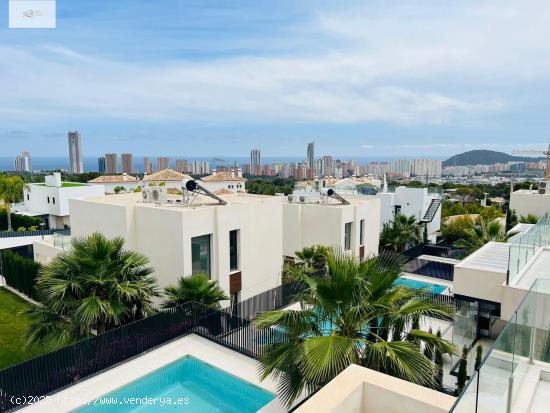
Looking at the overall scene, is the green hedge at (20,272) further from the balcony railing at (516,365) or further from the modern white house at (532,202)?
the modern white house at (532,202)

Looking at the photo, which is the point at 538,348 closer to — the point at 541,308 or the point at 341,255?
the point at 541,308

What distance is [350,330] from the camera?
593 cm

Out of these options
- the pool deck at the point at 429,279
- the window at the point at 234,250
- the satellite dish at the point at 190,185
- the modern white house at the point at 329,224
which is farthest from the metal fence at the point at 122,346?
the pool deck at the point at 429,279

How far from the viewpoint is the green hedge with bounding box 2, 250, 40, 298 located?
18266mm

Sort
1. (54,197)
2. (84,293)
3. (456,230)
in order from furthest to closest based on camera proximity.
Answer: (54,197) → (456,230) → (84,293)

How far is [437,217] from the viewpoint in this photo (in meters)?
33.4

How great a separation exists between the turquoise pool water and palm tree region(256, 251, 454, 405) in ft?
12.6

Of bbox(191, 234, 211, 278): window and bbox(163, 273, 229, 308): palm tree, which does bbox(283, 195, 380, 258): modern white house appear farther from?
bbox(163, 273, 229, 308): palm tree

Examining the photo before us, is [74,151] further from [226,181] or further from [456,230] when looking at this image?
[456,230]

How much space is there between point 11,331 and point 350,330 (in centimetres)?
1463

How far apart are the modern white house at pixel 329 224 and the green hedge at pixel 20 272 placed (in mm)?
12595

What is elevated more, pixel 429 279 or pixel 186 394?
pixel 186 394

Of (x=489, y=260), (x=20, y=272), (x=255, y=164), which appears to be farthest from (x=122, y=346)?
(x=255, y=164)

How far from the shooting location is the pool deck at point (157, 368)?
859 cm
